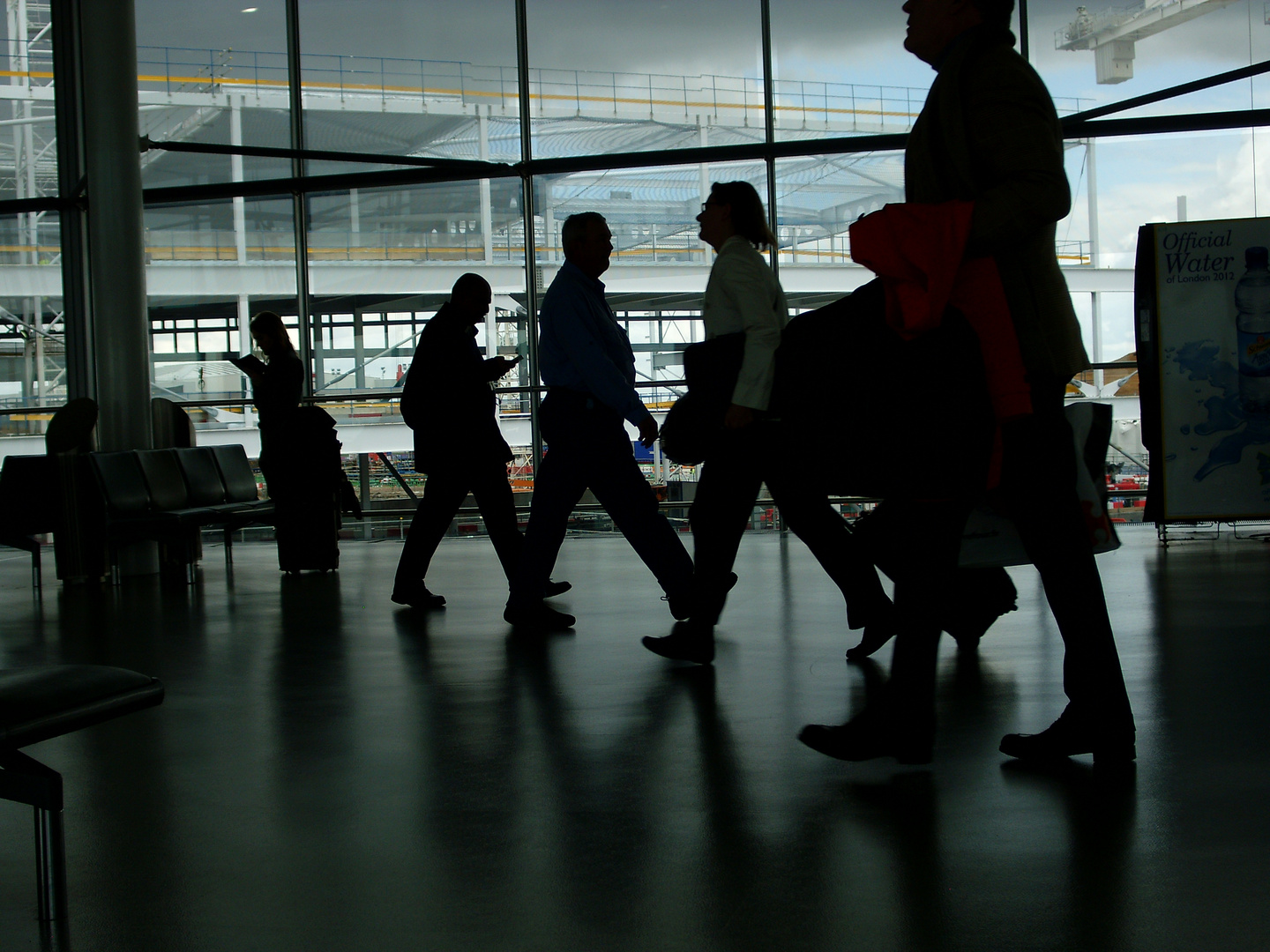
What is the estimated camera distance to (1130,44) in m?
8.49

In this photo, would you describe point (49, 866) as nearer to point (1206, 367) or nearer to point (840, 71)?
point (1206, 367)

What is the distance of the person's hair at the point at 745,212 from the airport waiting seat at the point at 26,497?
4.71 meters

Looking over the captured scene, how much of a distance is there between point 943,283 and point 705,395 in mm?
1276

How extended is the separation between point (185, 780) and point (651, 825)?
3.19 ft

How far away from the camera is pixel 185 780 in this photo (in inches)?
85.1

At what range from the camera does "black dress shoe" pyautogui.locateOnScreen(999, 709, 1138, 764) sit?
2010 mm

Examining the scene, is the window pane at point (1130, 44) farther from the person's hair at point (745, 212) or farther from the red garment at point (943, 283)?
the red garment at point (943, 283)

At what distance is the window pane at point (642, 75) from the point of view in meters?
8.98

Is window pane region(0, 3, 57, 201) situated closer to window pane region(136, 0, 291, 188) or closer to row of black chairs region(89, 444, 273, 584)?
window pane region(136, 0, 291, 188)

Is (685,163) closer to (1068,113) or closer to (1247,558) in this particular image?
(1068,113)

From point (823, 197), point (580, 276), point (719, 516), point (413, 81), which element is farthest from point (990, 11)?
point (413, 81)

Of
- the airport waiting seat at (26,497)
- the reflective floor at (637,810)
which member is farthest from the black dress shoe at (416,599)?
the airport waiting seat at (26,497)

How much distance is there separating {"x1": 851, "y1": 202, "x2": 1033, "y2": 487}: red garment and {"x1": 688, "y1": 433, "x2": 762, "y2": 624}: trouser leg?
1212mm

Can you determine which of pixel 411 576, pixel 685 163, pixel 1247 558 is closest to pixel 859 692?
pixel 411 576
